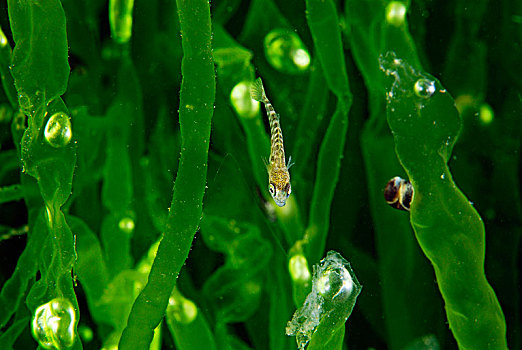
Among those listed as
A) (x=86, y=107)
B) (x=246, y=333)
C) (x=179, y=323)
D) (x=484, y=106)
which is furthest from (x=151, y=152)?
(x=484, y=106)

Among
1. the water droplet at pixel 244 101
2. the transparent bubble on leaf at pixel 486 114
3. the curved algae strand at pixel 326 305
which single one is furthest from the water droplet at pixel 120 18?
the transparent bubble on leaf at pixel 486 114

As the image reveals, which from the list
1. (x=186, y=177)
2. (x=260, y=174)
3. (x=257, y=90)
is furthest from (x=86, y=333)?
(x=257, y=90)

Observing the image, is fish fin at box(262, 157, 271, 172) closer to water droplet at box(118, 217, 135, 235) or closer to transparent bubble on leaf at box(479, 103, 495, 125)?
water droplet at box(118, 217, 135, 235)

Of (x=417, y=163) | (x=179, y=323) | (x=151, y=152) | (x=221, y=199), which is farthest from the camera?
(x=151, y=152)

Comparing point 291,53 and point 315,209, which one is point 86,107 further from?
point 315,209

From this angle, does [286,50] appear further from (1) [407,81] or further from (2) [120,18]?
(2) [120,18]
